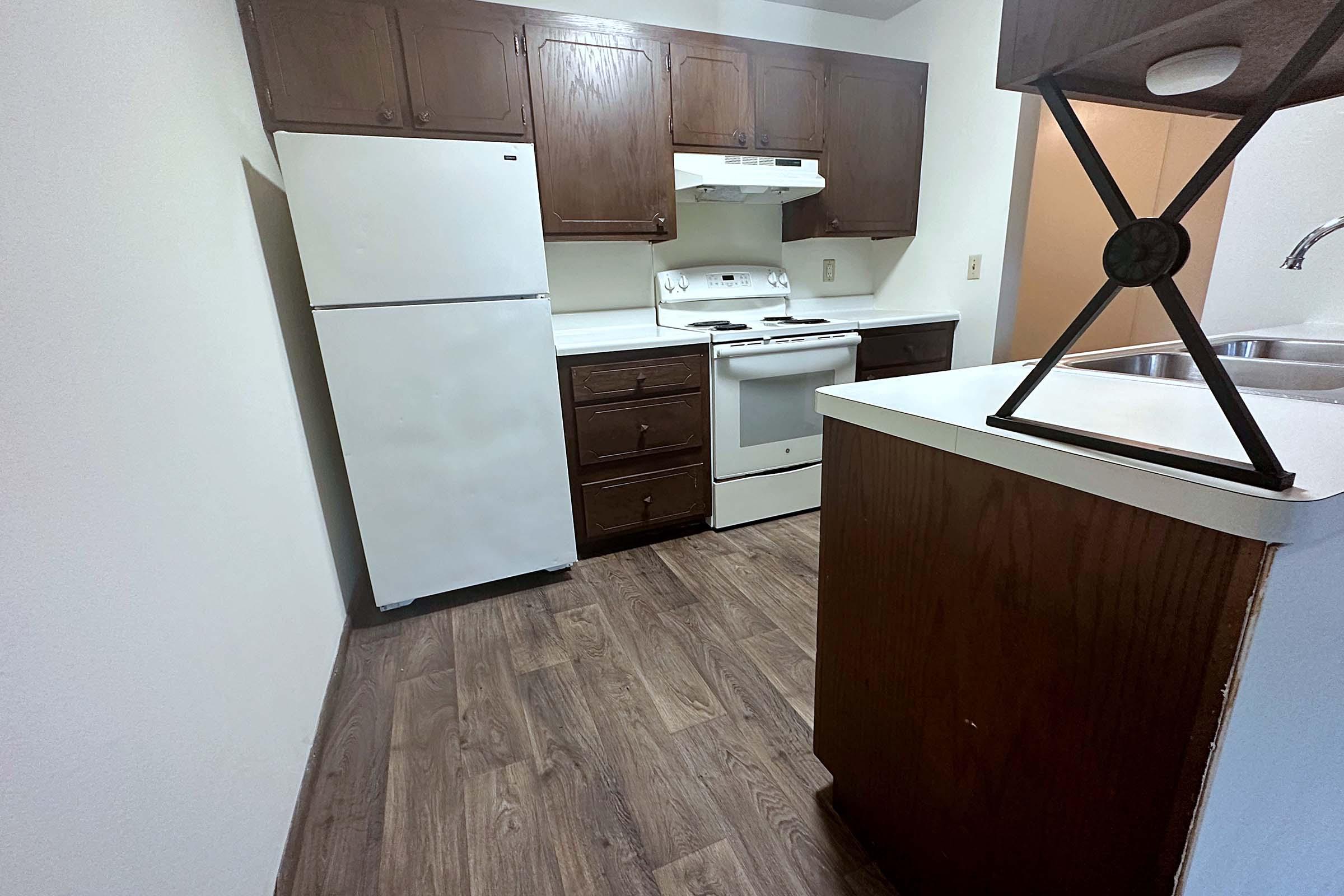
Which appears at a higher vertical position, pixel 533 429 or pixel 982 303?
pixel 982 303

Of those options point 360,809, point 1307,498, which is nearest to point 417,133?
point 360,809

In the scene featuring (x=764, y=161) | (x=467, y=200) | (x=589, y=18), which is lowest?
(x=467, y=200)

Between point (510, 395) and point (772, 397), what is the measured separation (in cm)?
111

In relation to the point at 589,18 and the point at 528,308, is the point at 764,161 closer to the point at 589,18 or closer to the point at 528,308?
the point at 589,18

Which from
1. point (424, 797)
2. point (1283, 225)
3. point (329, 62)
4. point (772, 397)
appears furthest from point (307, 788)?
point (1283, 225)

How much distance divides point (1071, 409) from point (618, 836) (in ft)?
3.68

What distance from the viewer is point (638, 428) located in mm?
2166

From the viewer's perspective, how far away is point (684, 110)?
2.23m

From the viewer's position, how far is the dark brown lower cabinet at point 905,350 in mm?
2494

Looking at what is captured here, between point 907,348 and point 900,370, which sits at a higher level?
point 907,348

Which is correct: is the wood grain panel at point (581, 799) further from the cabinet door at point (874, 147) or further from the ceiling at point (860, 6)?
the ceiling at point (860, 6)

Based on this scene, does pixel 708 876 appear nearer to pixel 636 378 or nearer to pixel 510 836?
pixel 510 836

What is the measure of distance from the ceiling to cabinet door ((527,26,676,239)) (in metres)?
0.92

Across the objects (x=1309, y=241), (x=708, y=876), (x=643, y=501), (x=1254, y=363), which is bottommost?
(x=708, y=876)
